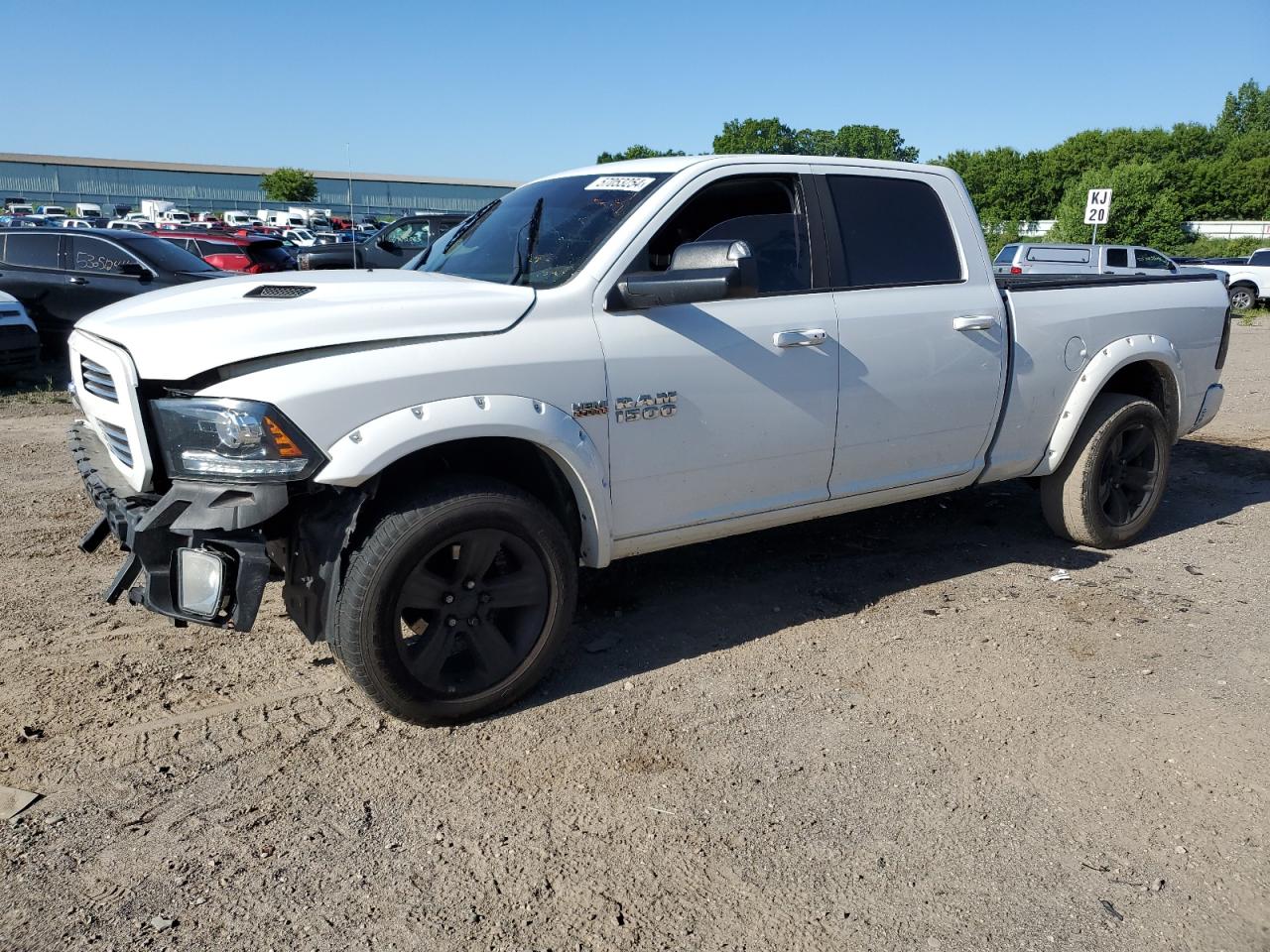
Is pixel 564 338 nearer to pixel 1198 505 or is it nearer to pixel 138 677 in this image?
pixel 138 677

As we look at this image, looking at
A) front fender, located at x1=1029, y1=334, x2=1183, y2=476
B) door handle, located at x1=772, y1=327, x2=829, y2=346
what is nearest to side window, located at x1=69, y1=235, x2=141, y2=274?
door handle, located at x1=772, y1=327, x2=829, y2=346

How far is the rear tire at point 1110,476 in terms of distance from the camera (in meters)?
5.35

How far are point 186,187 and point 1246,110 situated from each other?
11675 centimetres

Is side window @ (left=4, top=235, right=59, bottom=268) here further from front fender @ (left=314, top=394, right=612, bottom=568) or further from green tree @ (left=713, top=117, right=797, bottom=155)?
green tree @ (left=713, top=117, right=797, bottom=155)

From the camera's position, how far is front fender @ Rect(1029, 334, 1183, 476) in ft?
17.0

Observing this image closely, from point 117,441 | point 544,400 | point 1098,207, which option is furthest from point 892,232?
point 1098,207

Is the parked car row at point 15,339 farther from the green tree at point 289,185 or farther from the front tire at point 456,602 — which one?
the green tree at point 289,185

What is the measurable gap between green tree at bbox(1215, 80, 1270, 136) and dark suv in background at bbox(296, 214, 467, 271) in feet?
408

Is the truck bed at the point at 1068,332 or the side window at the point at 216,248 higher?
the side window at the point at 216,248

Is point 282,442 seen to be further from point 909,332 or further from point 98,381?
point 909,332

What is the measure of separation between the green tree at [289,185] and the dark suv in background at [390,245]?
70.9 metres

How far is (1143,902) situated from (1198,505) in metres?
4.67

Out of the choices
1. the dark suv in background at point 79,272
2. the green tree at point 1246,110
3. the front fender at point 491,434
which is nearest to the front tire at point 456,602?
the front fender at point 491,434

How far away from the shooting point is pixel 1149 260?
2386 centimetres
